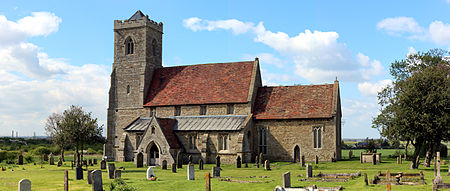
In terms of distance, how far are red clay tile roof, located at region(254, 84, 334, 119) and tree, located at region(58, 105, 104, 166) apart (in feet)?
57.4

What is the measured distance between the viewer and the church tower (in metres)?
56.9

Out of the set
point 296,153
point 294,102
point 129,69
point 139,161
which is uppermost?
point 129,69

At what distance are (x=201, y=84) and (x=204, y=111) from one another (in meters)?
3.85

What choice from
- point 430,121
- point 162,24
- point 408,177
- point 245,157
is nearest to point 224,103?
point 245,157

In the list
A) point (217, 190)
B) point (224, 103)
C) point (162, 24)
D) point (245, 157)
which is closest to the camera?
point (217, 190)

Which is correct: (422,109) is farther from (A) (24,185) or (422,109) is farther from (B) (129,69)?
(B) (129,69)

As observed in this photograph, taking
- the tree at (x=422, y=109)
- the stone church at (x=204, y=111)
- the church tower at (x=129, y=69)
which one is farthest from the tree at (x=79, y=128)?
the tree at (x=422, y=109)

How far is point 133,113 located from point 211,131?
12779 mm

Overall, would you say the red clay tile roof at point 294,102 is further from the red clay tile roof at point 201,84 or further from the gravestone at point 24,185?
the gravestone at point 24,185

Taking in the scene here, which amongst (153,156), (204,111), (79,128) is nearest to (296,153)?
(204,111)

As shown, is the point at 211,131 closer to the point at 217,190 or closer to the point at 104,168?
the point at 104,168

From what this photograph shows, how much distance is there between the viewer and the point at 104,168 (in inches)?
1649

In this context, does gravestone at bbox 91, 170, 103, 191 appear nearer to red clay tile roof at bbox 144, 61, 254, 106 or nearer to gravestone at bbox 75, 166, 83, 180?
gravestone at bbox 75, 166, 83, 180

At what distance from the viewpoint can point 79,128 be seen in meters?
43.7
